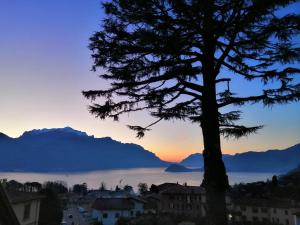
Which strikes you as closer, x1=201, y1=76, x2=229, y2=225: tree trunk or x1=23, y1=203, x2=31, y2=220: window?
x1=201, y1=76, x2=229, y2=225: tree trunk

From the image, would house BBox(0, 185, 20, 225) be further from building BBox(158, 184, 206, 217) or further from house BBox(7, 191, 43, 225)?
building BBox(158, 184, 206, 217)

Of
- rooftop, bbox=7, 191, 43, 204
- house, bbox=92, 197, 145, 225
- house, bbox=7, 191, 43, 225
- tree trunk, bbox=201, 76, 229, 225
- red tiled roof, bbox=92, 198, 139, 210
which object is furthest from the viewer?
red tiled roof, bbox=92, 198, 139, 210

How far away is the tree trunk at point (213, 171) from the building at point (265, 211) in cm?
5059

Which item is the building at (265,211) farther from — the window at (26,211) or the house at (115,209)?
the window at (26,211)

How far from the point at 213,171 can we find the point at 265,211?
57.0m

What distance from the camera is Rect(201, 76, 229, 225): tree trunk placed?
5969 mm

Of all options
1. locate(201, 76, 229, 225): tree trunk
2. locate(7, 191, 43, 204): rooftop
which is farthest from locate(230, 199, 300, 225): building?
locate(201, 76, 229, 225): tree trunk

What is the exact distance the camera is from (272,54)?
6.98 metres

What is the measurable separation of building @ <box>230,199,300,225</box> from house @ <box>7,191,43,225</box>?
42047mm

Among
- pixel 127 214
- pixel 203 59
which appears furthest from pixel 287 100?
pixel 127 214

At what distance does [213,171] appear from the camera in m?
6.07

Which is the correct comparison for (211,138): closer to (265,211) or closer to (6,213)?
(6,213)

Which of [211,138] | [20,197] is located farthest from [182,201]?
[211,138]

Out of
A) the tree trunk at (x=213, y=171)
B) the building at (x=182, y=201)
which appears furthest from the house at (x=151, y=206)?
the tree trunk at (x=213, y=171)
